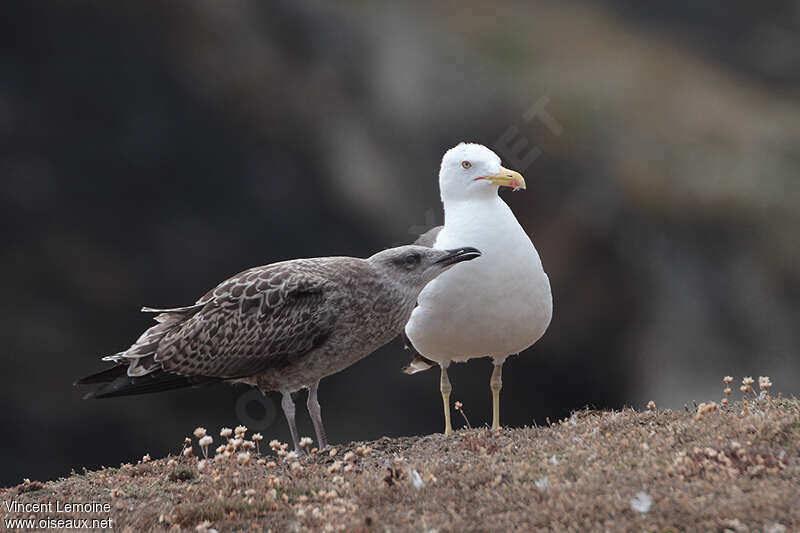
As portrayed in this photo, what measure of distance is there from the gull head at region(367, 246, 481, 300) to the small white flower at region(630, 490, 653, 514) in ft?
9.93

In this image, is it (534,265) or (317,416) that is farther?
(534,265)

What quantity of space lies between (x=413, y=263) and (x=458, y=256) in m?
0.40

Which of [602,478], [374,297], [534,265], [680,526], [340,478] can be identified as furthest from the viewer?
[534,265]

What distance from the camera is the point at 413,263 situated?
7469 millimetres

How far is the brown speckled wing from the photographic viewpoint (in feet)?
23.3

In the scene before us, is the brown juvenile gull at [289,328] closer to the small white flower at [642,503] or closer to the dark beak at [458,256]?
the dark beak at [458,256]

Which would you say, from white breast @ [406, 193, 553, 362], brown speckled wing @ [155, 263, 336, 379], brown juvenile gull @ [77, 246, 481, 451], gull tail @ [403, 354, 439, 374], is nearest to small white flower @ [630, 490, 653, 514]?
brown juvenile gull @ [77, 246, 481, 451]

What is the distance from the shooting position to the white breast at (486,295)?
26.8 feet

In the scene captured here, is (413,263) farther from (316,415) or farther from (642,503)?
(642,503)

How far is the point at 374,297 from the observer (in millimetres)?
7227

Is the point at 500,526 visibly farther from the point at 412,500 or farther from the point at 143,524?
the point at 143,524

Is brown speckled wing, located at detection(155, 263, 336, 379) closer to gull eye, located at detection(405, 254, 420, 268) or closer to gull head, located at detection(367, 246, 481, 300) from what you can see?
gull head, located at detection(367, 246, 481, 300)

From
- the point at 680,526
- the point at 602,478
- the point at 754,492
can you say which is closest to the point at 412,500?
the point at 602,478

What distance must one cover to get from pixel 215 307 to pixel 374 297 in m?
1.48
